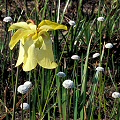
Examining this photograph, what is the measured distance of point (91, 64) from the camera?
8.75 ft

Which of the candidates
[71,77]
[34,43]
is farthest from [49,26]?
[71,77]

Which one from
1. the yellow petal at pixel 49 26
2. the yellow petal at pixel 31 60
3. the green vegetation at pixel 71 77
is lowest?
the green vegetation at pixel 71 77

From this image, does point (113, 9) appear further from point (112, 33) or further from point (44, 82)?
point (44, 82)

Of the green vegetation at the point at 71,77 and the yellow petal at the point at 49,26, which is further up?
the yellow petal at the point at 49,26

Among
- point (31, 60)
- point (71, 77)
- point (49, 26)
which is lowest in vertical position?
point (71, 77)

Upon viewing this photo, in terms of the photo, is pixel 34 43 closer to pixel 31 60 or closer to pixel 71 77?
pixel 31 60

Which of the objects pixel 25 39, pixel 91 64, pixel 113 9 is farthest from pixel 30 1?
pixel 25 39

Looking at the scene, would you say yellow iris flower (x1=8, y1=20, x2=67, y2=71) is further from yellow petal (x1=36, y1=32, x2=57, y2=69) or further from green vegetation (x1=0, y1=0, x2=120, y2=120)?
green vegetation (x1=0, y1=0, x2=120, y2=120)

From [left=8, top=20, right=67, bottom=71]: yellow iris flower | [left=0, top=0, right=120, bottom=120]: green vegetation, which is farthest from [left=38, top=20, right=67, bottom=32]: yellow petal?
[left=0, top=0, right=120, bottom=120]: green vegetation

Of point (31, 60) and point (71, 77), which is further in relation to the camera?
point (71, 77)

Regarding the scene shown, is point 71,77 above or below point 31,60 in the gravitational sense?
below

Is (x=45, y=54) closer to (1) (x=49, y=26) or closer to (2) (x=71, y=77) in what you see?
(1) (x=49, y=26)

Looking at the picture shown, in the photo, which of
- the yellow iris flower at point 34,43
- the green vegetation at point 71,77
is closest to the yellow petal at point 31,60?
the yellow iris flower at point 34,43

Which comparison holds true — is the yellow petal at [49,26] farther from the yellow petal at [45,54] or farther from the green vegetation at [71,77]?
the green vegetation at [71,77]
